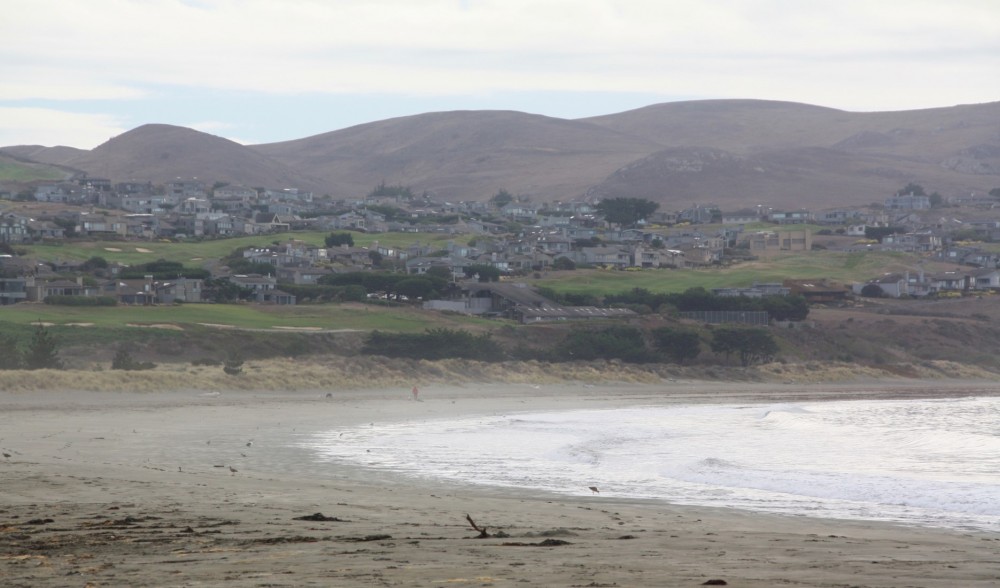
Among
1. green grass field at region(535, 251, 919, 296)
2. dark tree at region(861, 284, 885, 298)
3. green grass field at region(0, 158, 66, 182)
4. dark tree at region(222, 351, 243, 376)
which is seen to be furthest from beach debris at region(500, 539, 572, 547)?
green grass field at region(0, 158, 66, 182)

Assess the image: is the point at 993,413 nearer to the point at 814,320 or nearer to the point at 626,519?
the point at 626,519

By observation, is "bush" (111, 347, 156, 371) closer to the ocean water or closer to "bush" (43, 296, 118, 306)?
the ocean water

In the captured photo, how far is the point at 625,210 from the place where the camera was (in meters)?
146

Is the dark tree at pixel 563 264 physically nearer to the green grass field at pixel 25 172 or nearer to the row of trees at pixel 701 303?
the row of trees at pixel 701 303

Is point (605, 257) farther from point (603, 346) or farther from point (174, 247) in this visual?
point (603, 346)

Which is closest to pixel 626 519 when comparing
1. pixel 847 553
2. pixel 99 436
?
pixel 847 553

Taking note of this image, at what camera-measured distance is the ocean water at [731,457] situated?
16875 millimetres

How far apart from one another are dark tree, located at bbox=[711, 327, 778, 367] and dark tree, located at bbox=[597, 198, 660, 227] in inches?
3317

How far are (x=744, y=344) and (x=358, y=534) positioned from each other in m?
51.2

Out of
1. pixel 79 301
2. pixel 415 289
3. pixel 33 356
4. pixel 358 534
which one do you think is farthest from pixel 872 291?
pixel 358 534

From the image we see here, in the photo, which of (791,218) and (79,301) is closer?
(79,301)

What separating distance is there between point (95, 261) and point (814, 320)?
47.3 meters

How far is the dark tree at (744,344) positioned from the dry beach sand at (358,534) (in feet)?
131

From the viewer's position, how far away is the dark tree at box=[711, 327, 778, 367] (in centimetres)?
6038
